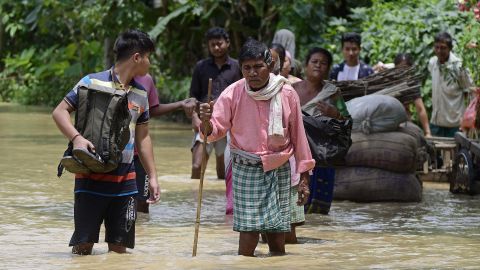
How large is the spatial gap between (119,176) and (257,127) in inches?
36.4

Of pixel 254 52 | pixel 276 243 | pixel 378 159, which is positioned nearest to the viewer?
pixel 254 52

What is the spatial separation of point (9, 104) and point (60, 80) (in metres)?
1.71

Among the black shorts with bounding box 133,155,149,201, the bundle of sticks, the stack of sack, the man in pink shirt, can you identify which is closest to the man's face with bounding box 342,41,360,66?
the bundle of sticks

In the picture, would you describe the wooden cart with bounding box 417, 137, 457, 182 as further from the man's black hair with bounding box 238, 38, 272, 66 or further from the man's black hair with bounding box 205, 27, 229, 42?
the man's black hair with bounding box 238, 38, 272, 66

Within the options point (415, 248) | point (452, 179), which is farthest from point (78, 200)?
point (452, 179)

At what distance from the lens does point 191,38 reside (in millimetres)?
24719

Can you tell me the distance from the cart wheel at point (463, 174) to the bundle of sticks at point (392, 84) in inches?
29.7

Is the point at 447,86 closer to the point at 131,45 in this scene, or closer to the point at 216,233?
the point at 216,233

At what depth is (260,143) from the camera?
24.8 ft

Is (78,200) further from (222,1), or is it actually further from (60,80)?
(60,80)

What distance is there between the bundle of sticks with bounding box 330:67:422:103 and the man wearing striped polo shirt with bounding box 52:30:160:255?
4225mm

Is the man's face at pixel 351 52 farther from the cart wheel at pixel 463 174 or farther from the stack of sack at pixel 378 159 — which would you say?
the cart wheel at pixel 463 174

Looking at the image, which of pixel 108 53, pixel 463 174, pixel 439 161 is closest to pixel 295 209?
pixel 463 174

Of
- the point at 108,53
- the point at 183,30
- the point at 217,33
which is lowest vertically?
the point at 217,33
